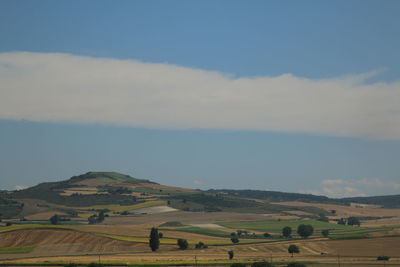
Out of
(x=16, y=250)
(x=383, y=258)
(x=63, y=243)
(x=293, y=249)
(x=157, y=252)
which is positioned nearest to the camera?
(x=383, y=258)

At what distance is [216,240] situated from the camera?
195 metres

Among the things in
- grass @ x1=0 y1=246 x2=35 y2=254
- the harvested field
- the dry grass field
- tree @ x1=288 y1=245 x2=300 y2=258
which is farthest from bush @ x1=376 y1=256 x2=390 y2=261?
grass @ x1=0 y1=246 x2=35 y2=254

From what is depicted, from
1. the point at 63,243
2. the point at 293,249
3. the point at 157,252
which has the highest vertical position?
the point at 63,243

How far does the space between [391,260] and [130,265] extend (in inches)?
2177

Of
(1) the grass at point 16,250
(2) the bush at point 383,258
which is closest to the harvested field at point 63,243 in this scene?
(1) the grass at point 16,250

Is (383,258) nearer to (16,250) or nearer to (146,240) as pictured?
(146,240)

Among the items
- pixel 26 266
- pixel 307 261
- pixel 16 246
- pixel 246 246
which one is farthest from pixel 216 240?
pixel 26 266

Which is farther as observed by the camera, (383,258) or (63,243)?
(63,243)

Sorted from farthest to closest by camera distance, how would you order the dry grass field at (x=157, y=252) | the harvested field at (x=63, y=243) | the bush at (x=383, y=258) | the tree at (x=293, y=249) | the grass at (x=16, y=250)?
the harvested field at (x=63, y=243) → the grass at (x=16, y=250) → the tree at (x=293, y=249) → the dry grass field at (x=157, y=252) → the bush at (x=383, y=258)

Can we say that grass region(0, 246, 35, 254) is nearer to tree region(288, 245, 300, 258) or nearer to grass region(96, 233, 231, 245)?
grass region(96, 233, 231, 245)

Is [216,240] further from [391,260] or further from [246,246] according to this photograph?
[391,260]

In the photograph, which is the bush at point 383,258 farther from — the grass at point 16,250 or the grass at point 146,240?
the grass at point 16,250

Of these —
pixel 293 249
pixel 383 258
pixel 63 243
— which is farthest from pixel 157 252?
pixel 383 258

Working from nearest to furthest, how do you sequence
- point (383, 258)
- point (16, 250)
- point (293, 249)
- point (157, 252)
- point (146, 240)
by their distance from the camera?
point (383, 258) < point (293, 249) < point (157, 252) < point (16, 250) < point (146, 240)
